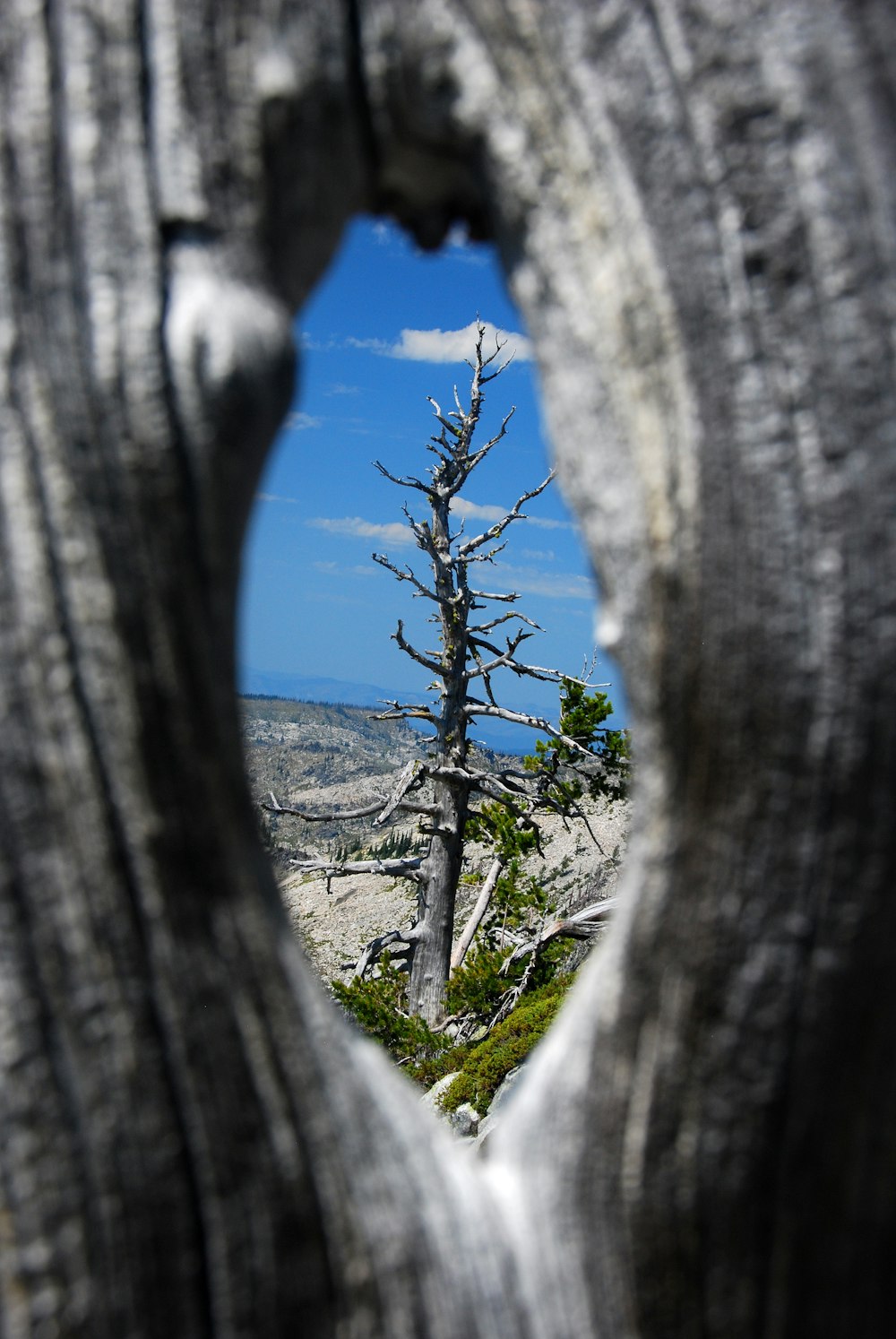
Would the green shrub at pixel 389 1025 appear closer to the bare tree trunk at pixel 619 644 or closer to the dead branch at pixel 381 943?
the dead branch at pixel 381 943

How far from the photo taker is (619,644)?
758mm

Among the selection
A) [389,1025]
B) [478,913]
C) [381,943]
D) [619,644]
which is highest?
[619,644]

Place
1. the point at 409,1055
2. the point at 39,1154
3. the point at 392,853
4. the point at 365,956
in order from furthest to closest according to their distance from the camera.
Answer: the point at 392,853 < the point at 365,956 < the point at 409,1055 < the point at 39,1154

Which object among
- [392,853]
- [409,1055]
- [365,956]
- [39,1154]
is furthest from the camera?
[392,853]

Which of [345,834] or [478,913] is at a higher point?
[478,913]

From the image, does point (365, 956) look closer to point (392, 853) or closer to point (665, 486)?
point (665, 486)

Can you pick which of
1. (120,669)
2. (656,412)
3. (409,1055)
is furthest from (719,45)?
(409,1055)

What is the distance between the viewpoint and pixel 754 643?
703 millimetres

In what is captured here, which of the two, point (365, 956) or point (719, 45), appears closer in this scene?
point (719, 45)

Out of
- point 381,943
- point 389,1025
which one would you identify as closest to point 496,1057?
point 389,1025

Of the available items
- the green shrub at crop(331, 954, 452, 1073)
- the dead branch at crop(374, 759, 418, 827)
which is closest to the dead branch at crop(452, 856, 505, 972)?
the dead branch at crop(374, 759, 418, 827)

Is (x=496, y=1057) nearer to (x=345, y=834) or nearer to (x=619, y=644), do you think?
(x=619, y=644)

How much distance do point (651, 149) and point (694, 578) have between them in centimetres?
30

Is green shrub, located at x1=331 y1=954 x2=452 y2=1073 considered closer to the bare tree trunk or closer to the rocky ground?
the rocky ground
